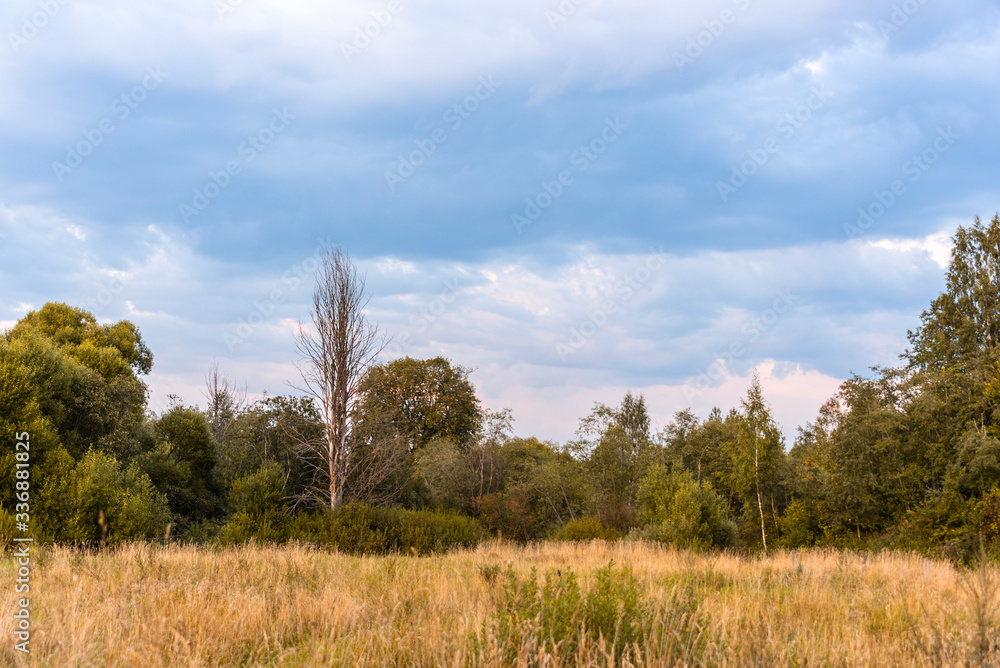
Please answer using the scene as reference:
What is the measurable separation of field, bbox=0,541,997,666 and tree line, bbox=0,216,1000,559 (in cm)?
726

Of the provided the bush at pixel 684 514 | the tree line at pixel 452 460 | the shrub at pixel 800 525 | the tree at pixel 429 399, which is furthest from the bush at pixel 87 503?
the shrub at pixel 800 525

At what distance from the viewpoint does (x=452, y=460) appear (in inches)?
1221

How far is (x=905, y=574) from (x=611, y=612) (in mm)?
10650

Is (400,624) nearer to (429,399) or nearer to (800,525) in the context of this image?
(800,525)

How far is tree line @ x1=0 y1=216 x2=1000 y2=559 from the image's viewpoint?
58.0 feet

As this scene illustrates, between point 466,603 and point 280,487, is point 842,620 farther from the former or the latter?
point 280,487

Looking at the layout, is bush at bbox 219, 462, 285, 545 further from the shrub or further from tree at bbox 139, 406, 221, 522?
the shrub

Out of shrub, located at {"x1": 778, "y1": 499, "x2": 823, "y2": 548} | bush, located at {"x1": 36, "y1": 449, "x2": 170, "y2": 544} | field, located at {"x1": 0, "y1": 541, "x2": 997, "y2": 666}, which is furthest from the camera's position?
shrub, located at {"x1": 778, "y1": 499, "x2": 823, "y2": 548}

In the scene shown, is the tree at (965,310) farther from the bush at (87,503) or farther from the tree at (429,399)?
the bush at (87,503)

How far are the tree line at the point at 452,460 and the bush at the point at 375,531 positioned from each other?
2.9 inches

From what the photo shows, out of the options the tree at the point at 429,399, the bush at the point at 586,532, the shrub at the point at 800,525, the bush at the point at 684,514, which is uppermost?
the tree at the point at 429,399

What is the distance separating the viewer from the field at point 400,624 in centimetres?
421

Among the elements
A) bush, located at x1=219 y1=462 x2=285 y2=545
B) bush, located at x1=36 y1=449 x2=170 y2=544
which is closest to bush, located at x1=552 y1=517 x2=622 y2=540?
bush, located at x1=219 y1=462 x2=285 y2=545

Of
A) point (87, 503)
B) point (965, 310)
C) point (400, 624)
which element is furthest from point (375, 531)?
point (965, 310)
